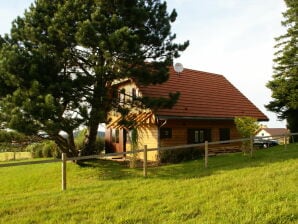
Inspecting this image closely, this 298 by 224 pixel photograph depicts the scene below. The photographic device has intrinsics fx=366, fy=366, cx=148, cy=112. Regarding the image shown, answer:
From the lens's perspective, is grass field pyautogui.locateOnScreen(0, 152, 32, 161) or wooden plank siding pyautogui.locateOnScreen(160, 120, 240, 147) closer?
wooden plank siding pyautogui.locateOnScreen(160, 120, 240, 147)

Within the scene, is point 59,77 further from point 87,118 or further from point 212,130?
point 212,130

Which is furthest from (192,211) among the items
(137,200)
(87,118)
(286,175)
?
(87,118)

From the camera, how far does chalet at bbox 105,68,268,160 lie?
20.7 m

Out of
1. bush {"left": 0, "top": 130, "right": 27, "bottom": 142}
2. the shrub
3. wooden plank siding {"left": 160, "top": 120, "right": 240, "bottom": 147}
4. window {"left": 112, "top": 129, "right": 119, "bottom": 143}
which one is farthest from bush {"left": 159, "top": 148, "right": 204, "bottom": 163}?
the shrub

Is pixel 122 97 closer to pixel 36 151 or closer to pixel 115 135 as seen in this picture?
pixel 115 135

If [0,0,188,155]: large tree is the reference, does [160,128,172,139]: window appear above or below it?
below

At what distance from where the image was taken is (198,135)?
2280cm

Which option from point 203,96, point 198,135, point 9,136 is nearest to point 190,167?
point 198,135

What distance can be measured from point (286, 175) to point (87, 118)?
7.87 m

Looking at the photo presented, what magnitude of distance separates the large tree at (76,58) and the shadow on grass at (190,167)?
2.37 meters

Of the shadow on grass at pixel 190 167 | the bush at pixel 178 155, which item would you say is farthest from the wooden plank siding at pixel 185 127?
the shadow on grass at pixel 190 167

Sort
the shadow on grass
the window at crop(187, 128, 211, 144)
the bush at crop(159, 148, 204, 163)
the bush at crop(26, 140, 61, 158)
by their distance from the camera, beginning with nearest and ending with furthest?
the shadow on grass → the bush at crop(159, 148, 204, 163) → the window at crop(187, 128, 211, 144) → the bush at crop(26, 140, 61, 158)

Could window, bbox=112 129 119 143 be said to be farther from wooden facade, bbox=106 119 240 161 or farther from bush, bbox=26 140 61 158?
bush, bbox=26 140 61 158

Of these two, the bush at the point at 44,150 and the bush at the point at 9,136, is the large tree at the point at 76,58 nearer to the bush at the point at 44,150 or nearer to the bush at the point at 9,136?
the bush at the point at 9,136
